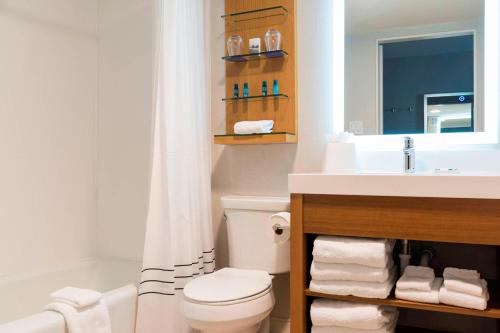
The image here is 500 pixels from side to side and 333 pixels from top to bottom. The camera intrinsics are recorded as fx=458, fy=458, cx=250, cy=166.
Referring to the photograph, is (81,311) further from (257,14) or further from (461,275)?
(257,14)

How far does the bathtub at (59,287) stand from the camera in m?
1.69

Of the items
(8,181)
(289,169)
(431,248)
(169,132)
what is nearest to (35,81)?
(8,181)

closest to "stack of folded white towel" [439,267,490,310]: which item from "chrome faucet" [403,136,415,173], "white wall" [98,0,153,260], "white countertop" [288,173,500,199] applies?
"white countertop" [288,173,500,199]

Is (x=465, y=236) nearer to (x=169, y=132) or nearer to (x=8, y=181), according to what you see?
(x=169, y=132)

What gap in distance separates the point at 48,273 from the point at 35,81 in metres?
1.09

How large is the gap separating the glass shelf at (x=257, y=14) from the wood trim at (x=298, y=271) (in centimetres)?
110

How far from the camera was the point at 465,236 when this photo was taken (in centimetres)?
171

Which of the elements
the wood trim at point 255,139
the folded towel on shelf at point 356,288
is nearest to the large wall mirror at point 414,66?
the wood trim at point 255,139

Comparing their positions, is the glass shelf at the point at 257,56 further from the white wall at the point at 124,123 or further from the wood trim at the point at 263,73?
the white wall at the point at 124,123

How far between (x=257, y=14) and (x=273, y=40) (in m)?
0.21

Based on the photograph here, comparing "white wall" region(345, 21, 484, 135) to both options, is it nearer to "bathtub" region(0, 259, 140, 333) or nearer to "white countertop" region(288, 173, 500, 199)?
"white countertop" region(288, 173, 500, 199)

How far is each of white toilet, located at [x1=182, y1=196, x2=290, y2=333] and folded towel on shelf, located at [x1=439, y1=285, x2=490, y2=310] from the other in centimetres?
72

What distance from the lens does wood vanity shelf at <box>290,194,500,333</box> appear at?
5.57ft

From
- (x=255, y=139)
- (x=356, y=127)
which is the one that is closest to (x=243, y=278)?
(x=255, y=139)
